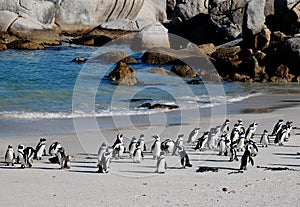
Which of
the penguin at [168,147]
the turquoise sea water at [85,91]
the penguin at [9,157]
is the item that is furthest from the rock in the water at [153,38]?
the penguin at [9,157]

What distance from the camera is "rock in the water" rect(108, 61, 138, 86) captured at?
28.5 metres

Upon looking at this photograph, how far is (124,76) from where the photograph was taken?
2903cm

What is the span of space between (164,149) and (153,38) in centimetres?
3074

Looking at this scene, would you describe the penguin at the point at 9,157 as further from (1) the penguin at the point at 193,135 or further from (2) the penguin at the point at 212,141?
(1) the penguin at the point at 193,135

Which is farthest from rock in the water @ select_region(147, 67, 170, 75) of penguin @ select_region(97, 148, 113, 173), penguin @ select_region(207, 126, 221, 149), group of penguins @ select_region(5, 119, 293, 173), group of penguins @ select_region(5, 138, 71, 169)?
penguin @ select_region(97, 148, 113, 173)

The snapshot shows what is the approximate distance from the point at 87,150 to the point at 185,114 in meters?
6.74

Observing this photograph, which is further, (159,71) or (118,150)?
(159,71)

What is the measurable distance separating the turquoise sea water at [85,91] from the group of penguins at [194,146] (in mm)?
6222

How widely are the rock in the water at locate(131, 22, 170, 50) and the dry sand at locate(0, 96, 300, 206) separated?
1177 inches

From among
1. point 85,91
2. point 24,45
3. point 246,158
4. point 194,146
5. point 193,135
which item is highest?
point 24,45

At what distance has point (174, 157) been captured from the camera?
1321cm

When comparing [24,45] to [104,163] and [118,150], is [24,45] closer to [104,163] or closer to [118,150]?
[118,150]

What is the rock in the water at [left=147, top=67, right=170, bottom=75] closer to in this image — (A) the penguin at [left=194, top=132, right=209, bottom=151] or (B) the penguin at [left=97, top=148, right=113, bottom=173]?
(A) the penguin at [left=194, top=132, right=209, bottom=151]

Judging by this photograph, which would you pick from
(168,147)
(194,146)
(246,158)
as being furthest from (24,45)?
(246,158)
